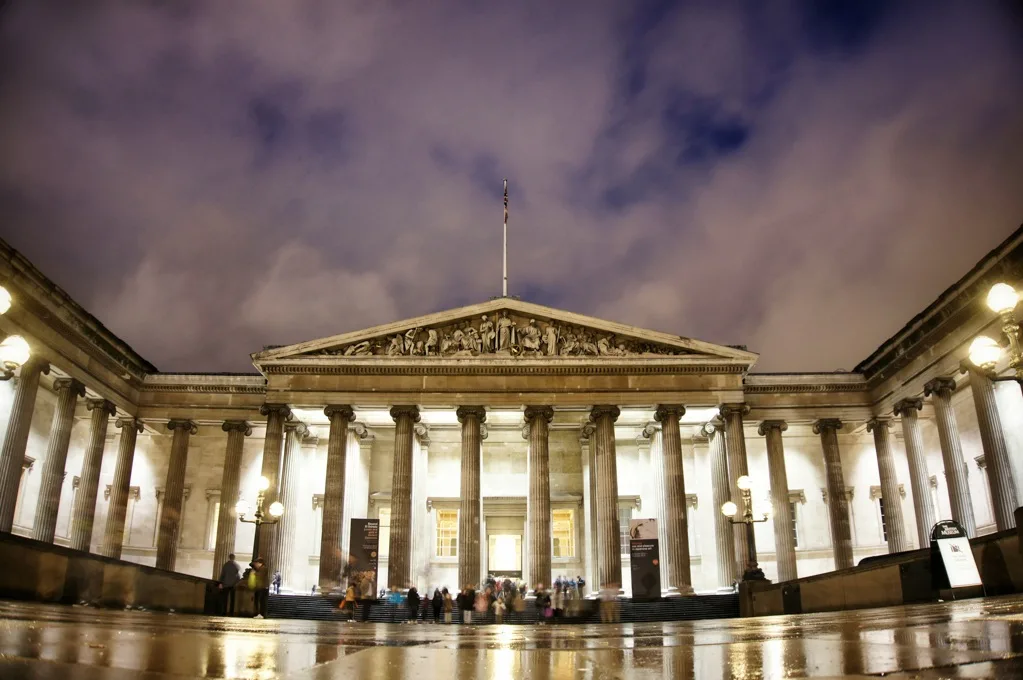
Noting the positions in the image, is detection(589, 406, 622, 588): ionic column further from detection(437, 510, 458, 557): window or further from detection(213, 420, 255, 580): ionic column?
detection(213, 420, 255, 580): ionic column

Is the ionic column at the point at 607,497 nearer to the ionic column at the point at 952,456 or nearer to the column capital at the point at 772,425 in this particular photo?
the column capital at the point at 772,425

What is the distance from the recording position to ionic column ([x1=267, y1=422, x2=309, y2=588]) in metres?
32.9

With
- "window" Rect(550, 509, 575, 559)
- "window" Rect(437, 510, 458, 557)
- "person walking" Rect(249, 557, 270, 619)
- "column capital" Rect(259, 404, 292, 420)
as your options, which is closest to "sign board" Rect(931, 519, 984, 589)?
"person walking" Rect(249, 557, 270, 619)

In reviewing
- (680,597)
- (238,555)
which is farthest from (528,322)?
(238,555)

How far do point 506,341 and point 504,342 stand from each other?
97mm

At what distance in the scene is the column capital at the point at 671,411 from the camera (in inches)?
1294

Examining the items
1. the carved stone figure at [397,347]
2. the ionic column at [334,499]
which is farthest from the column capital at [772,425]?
the ionic column at [334,499]

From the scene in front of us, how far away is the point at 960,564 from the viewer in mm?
14406

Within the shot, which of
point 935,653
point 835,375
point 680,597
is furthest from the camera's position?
point 835,375

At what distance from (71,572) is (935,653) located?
14.5 meters

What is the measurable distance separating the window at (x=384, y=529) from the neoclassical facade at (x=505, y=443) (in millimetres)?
69

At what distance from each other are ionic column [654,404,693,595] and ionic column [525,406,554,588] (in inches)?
197

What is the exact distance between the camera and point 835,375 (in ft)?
117

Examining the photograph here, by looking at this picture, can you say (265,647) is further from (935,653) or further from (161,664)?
(935,653)
